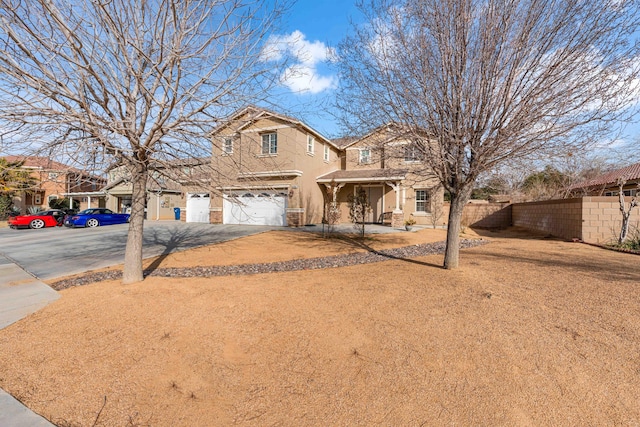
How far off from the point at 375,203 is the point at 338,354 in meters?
17.5

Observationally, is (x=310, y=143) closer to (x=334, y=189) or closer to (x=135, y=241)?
(x=334, y=189)

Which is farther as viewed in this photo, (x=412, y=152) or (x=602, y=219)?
(x=602, y=219)

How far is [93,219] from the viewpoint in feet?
63.8

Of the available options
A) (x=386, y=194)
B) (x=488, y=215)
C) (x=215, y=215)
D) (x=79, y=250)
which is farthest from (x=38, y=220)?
(x=488, y=215)

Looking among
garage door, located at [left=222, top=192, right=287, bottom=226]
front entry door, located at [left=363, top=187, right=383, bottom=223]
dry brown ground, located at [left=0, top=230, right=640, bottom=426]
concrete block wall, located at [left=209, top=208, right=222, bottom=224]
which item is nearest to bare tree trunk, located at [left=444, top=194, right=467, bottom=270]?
dry brown ground, located at [left=0, top=230, right=640, bottom=426]

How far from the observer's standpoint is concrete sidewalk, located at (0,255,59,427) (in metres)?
2.47

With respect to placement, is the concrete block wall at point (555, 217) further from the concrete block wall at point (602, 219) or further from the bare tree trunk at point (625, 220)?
the bare tree trunk at point (625, 220)

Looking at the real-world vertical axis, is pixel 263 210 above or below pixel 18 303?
above

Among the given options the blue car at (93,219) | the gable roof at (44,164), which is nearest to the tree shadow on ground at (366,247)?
the gable roof at (44,164)

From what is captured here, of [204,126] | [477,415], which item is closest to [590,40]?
[477,415]

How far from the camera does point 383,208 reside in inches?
791

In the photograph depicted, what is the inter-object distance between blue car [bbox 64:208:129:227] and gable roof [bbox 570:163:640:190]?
34390 mm

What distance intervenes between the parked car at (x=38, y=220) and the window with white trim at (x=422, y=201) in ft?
82.0

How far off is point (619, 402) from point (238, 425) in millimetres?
3280
